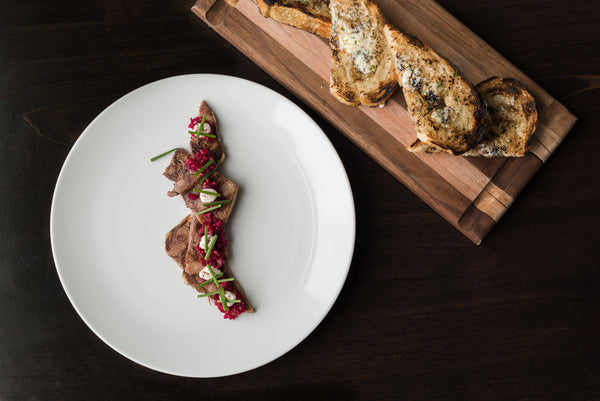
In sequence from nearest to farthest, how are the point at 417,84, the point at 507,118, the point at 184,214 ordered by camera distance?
1. the point at 417,84
2. the point at 507,118
3. the point at 184,214

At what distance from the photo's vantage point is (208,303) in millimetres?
1748

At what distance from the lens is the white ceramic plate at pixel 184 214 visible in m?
1.70

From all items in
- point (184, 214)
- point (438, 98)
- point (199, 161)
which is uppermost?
point (438, 98)

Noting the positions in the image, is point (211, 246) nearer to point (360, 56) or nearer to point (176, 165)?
point (176, 165)

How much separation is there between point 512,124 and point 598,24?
0.70 meters

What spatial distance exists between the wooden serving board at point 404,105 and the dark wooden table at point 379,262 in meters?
0.11

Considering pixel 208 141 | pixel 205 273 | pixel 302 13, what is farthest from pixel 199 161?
pixel 302 13

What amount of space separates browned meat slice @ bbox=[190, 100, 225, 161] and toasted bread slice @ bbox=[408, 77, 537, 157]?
0.84 m

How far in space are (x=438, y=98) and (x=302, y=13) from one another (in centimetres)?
65

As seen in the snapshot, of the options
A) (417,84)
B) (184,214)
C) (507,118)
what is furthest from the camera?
(184,214)

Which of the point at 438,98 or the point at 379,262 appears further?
the point at 379,262

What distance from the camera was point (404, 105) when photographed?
1.69 m

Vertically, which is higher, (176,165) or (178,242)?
(176,165)

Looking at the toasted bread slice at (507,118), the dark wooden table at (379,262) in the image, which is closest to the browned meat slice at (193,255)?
the dark wooden table at (379,262)
